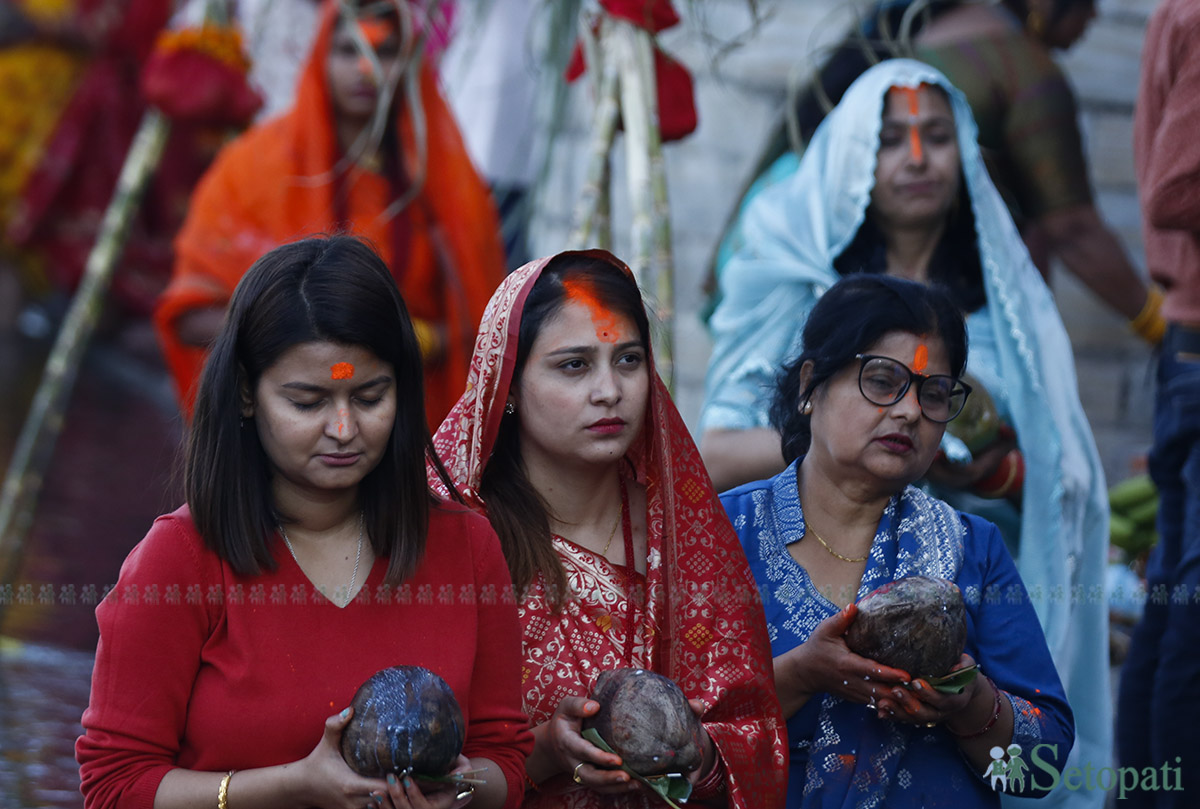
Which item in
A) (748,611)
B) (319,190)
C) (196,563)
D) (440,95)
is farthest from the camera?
(440,95)

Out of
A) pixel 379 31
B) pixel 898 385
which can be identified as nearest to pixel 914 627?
pixel 898 385

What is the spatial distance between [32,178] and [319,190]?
19.5 ft

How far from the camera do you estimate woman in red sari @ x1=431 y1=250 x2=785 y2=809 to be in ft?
7.80

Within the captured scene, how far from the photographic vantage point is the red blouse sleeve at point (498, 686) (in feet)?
7.16

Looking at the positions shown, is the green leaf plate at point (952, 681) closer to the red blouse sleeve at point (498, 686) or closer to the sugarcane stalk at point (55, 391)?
the red blouse sleeve at point (498, 686)

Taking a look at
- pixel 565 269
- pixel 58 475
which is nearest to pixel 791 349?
pixel 565 269

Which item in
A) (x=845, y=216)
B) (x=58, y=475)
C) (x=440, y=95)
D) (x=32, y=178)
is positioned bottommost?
(x=58, y=475)

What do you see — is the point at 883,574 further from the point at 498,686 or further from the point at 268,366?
the point at 268,366

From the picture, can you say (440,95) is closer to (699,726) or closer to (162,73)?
(162,73)

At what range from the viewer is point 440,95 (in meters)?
5.36

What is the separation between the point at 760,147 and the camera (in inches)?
241

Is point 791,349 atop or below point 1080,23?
below

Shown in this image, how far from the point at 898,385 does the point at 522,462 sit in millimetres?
700

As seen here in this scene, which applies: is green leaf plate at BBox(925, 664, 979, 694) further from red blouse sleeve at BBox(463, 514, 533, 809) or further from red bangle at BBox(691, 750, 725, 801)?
red blouse sleeve at BBox(463, 514, 533, 809)
